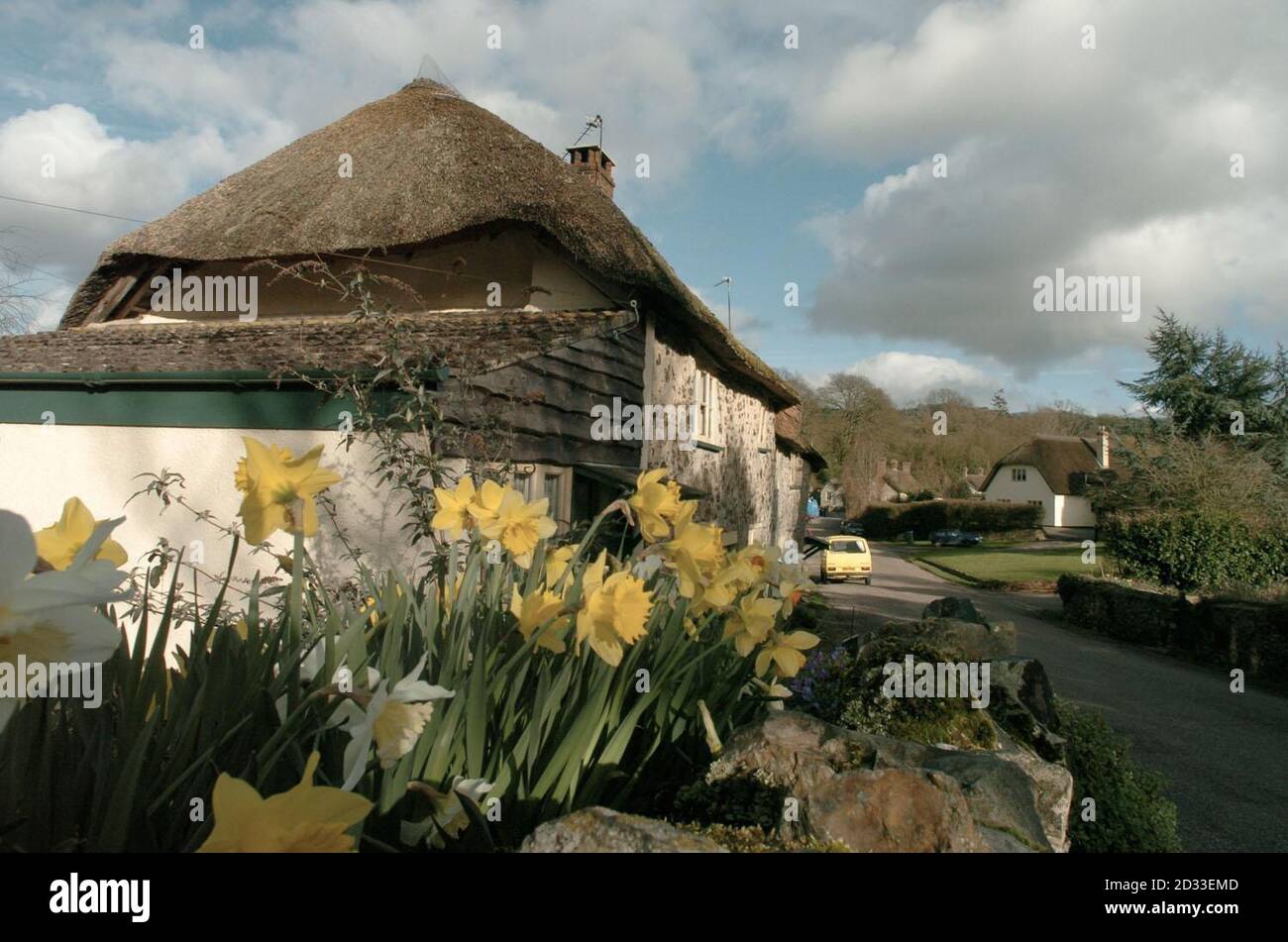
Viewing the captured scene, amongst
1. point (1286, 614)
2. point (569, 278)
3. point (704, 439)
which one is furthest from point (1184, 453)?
point (569, 278)

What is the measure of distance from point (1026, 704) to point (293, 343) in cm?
605

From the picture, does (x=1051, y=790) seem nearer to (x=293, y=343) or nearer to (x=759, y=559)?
(x=759, y=559)

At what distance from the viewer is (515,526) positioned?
221cm

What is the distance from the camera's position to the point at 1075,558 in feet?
95.2

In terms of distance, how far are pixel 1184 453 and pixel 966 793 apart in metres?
17.4

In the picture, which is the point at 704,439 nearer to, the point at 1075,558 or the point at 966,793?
the point at 966,793

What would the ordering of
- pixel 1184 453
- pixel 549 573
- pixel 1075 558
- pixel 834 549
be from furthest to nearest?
pixel 1075 558, pixel 834 549, pixel 1184 453, pixel 549 573

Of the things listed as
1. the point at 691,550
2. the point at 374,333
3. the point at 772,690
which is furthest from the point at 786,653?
the point at 374,333

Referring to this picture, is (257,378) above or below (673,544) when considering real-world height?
above

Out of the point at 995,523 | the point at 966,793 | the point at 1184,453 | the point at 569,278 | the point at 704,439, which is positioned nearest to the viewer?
the point at 966,793

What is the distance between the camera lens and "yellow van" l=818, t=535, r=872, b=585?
2106cm

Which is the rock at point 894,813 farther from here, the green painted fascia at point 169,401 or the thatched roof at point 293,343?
the green painted fascia at point 169,401
